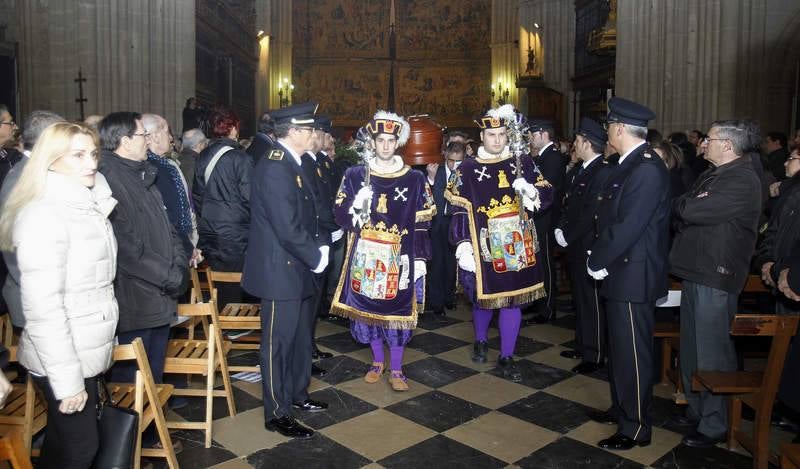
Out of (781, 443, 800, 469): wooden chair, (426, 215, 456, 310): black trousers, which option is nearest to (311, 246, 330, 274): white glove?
(781, 443, 800, 469): wooden chair

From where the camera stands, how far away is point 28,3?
9.01 m

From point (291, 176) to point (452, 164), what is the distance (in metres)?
3.15

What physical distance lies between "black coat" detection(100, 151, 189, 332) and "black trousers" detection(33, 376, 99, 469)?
74 centimetres

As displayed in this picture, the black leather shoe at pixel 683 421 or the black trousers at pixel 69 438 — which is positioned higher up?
the black trousers at pixel 69 438

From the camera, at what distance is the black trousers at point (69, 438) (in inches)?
95.7

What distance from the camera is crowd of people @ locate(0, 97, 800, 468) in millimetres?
2438

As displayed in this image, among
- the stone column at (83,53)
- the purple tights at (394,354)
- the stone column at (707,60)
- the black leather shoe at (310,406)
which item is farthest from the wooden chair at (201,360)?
the stone column at (707,60)

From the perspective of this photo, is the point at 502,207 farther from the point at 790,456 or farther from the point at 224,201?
the point at 790,456

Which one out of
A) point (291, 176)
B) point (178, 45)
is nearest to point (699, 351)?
point (291, 176)

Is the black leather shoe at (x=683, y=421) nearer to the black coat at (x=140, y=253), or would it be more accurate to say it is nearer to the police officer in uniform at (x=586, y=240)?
the police officer in uniform at (x=586, y=240)

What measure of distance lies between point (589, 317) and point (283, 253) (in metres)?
2.49

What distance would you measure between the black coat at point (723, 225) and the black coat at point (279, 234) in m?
2.01

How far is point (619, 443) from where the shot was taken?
359cm

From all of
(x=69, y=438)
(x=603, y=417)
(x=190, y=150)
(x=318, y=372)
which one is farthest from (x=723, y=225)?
(x=190, y=150)
